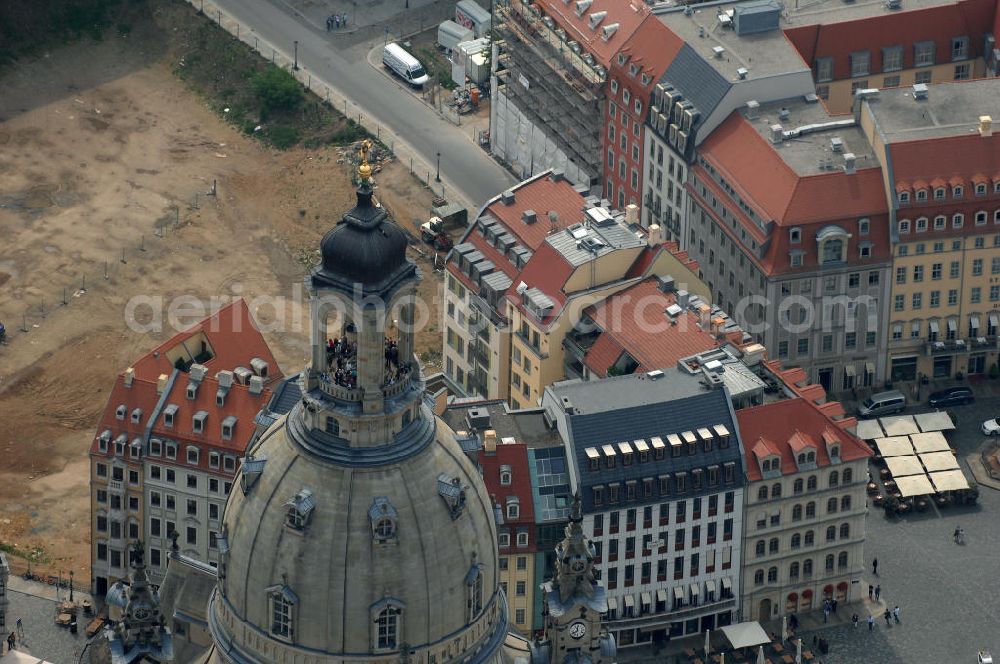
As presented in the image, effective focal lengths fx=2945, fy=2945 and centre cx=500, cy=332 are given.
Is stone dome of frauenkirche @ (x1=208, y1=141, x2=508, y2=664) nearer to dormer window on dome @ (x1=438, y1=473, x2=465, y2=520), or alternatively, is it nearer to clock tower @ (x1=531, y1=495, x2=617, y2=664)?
dormer window on dome @ (x1=438, y1=473, x2=465, y2=520)

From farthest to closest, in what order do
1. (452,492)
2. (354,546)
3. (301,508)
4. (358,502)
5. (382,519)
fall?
(452,492) → (354,546) → (358,502) → (301,508) → (382,519)

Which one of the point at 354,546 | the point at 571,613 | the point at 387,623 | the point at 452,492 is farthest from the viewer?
the point at 571,613

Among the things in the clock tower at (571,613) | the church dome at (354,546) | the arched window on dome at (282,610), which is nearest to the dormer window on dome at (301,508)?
the church dome at (354,546)

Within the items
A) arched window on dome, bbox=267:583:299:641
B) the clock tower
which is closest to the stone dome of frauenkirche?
arched window on dome, bbox=267:583:299:641

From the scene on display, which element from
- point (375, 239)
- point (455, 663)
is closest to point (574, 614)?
point (455, 663)

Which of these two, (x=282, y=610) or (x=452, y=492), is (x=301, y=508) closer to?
(x=282, y=610)

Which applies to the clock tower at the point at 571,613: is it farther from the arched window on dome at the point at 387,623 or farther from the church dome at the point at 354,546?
the arched window on dome at the point at 387,623

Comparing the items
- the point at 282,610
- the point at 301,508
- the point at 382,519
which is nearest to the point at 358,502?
the point at 382,519
